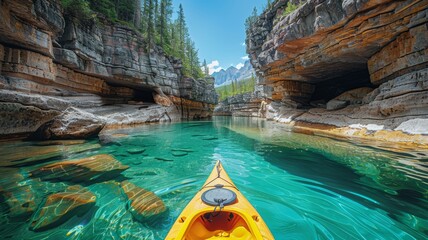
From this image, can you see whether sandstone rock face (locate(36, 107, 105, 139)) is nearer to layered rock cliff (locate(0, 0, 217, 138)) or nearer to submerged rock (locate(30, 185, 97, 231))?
layered rock cliff (locate(0, 0, 217, 138))

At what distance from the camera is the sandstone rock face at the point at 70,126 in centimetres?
734

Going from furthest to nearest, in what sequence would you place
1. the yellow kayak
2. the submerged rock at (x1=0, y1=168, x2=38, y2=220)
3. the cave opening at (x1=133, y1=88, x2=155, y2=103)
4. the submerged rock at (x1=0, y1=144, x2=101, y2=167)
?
1. the cave opening at (x1=133, y1=88, x2=155, y2=103)
2. the submerged rock at (x1=0, y1=144, x2=101, y2=167)
3. the submerged rock at (x1=0, y1=168, x2=38, y2=220)
4. the yellow kayak

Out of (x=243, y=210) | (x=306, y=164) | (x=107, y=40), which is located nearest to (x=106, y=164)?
(x=243, y=210)

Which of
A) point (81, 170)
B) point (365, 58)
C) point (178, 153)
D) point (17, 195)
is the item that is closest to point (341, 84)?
point (365, 58)

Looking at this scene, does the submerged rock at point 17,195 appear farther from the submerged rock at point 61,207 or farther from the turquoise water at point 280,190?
the submerged rock at point 61,207

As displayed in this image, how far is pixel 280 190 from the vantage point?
3.71m

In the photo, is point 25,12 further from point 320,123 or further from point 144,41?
point 320,123

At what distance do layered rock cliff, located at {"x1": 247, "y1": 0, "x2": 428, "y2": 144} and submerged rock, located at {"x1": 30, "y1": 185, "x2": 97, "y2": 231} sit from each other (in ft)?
36.2

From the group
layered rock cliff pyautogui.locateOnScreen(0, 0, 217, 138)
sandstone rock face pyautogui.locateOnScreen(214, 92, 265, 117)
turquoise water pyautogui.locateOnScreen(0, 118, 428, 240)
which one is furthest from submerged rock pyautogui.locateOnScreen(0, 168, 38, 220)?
sandstone rock face pyautogui.locateOnScreen(214, 92, 265, 117)

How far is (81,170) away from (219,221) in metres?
4.10

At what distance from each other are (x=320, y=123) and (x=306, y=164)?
355 inches

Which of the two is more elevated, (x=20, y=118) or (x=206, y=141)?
(x=20, y=118)

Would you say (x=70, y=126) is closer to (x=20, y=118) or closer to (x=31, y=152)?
(x=20, y=118)

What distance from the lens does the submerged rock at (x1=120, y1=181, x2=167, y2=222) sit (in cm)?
272
